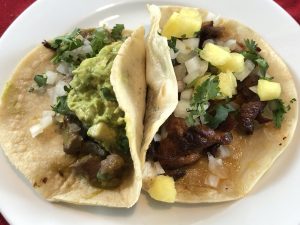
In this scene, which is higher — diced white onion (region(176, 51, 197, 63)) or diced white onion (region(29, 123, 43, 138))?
diced white onion (region(176, 51, 197, 63))

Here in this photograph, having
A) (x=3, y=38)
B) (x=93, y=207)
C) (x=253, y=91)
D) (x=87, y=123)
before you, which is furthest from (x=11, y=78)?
(x=253, y=91)

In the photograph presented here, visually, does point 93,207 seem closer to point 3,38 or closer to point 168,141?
point 168,141

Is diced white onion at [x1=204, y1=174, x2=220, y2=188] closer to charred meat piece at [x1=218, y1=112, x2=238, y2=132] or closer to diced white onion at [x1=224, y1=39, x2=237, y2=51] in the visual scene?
charred meat piece at [x1=218, y1=112, x2=238, y2=132]

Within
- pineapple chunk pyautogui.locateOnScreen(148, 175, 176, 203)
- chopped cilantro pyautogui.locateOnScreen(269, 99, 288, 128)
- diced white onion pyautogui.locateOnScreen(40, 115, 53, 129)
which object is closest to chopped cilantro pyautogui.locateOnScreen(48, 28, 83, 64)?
diced white onion pyautogui.locateOnScreen(40, 115, 53, 129)

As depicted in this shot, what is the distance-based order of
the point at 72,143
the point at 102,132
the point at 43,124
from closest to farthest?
the point at 102,132, the point at 72,143, the point at 43,124

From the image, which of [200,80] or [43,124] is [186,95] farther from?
[43,124]

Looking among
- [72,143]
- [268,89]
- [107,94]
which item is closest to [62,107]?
[72,143]
